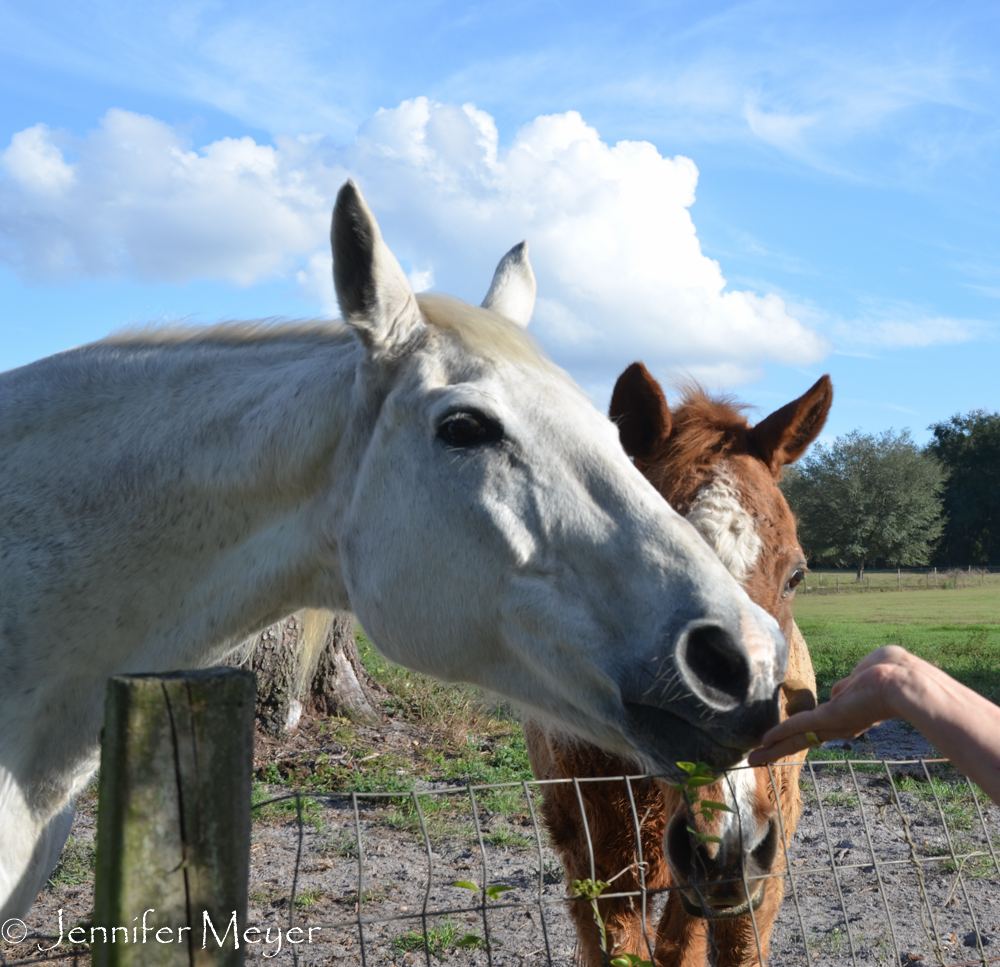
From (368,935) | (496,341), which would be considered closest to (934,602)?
(368,935)

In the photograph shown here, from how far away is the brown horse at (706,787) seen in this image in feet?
8.70

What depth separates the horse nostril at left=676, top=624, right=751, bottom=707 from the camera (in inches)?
63.1

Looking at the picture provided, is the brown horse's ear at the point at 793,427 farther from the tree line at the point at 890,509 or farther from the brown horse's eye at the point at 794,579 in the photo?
the tree line at the point at 890,509

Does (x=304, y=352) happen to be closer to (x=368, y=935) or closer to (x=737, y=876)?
(x=737, y=876)

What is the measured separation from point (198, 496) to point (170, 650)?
40 cm

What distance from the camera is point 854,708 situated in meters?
1.47

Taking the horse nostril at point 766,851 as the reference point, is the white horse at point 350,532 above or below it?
above

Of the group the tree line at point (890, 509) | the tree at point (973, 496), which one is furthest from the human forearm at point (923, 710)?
the tree at point (973, 496)

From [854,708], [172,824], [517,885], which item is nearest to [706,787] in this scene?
[854,708]

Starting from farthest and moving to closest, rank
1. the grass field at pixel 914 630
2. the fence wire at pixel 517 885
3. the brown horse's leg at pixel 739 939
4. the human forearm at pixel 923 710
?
the grass field at pixel 914 630 → the fence wire at pixel 517 885 → the brown horse's leg at pixel 739 939 → the human forearm at pixel 923 710

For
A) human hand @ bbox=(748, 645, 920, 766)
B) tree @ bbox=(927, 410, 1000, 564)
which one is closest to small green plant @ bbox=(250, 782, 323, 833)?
human hand @ bbox=(748, 645, 920, 766)

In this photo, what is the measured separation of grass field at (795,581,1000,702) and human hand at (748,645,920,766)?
920 cm

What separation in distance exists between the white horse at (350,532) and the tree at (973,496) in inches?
2358

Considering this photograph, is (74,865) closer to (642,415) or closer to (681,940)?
(681,940)
